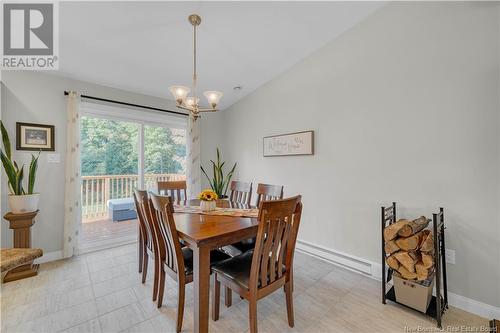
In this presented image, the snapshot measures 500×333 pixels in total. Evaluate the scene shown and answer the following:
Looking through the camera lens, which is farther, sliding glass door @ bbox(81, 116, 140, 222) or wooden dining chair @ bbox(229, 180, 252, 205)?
sliding glass door @ bbox(81, 116, 140, 222)

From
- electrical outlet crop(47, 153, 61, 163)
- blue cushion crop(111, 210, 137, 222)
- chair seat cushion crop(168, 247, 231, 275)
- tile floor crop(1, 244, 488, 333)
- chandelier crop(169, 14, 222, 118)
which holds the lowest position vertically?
tile floor crop(1, 244, 488, 333)

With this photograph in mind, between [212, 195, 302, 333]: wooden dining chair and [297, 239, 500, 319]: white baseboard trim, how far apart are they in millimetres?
1256

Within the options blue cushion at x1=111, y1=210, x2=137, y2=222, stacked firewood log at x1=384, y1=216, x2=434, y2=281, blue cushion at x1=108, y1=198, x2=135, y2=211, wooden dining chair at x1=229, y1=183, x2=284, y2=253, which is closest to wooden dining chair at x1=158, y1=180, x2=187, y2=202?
wooden dining chair at x1=229, y1=183, x2=284, y2=253

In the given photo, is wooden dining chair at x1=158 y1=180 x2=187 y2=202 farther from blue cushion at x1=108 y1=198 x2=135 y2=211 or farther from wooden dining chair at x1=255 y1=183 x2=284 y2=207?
blue cushion at x1=108 y1=198 x2=135 y2=211

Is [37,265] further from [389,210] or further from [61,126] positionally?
[389,210]

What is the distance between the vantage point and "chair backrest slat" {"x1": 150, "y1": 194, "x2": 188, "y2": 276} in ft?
4.82

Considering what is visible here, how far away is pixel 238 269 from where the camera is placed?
1.59 m

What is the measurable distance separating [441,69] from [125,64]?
11.5 ft

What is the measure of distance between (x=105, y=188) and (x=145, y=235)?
7.48 feet

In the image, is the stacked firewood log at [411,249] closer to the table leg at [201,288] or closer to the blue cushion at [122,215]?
the table leg at [201,288]

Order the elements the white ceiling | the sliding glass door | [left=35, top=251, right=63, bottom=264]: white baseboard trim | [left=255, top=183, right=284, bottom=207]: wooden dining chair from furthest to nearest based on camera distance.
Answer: the sliding glass door < [left=35, top=251, right=63, bottom=264]: white baseboard trim < [left=255, top=183, right=284, bottom=207]: wooden dining chair < the white ceiling

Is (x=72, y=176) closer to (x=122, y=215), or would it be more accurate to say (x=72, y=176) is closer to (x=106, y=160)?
(x=106, y=160)

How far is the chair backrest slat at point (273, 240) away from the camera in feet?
4.36

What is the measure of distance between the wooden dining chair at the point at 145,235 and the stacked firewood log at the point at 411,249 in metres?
2.08
